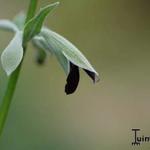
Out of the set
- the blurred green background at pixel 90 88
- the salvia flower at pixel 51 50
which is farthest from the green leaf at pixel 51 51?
the blurred green background at pixel 90 88

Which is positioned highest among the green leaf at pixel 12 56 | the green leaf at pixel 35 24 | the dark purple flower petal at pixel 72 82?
the green leaf at pixel 35 24

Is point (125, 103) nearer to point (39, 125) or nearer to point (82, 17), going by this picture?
point (39, 125)

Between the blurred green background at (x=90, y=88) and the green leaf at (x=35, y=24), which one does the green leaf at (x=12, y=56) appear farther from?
the blurred green background at (x=90, y=88)

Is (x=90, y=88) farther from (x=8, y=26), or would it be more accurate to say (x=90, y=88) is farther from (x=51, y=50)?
(x=51, y=50)

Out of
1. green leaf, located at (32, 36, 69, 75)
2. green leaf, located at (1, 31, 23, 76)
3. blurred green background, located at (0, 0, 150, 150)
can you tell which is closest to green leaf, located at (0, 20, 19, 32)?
green leaf, located at (32, 36, 69, 75)

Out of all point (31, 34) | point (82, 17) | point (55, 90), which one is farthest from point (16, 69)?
point (82, 17)

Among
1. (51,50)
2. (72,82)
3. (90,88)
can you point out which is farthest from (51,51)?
(90,88)

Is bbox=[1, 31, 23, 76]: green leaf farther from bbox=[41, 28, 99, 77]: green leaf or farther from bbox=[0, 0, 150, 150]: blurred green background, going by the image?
bbox=[0, 0, 150, 150]: blurred green background
